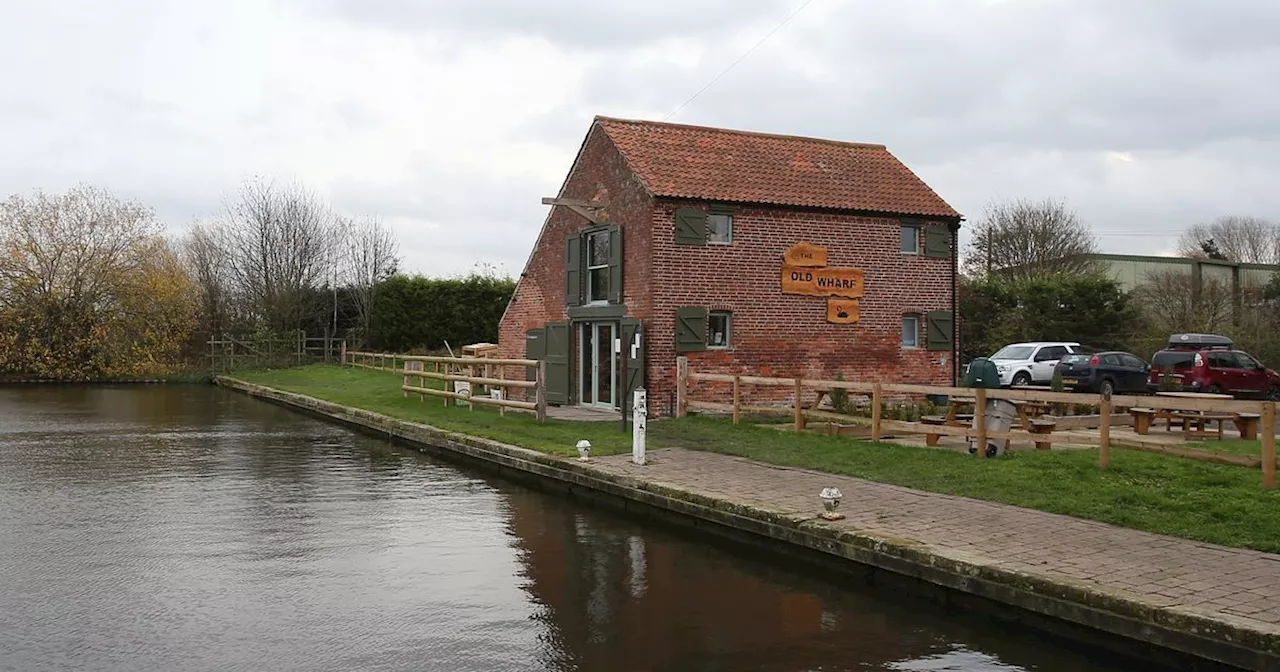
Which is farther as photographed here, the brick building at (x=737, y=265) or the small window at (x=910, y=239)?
the small window at (x=910, y=239)

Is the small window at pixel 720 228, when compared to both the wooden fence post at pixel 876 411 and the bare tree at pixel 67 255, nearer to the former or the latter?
the wooden fence post at pixel 876 411

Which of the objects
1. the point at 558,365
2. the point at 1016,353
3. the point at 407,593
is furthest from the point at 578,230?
the point at 407,593

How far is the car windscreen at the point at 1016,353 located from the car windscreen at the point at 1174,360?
3487mm

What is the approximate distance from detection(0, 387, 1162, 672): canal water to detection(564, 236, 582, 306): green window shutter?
9.09 meters

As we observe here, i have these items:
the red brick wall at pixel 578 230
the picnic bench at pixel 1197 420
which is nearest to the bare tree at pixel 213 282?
the red brick wall at pixel 578 230

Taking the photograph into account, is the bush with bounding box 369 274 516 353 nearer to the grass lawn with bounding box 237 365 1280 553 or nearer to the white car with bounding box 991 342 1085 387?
the white car with bounding box 991 342 1085 387

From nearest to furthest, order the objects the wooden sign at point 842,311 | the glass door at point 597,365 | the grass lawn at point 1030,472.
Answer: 1. the grass lawn at point 1030,472
2. the wooden sign at point 842,311
3. the glass door at point 597,365

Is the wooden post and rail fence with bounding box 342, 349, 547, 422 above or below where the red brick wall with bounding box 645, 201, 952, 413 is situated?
below

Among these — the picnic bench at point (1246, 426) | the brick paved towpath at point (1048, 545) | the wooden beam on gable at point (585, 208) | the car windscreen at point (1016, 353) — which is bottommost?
the brick paved towpath at point (1048, 545)

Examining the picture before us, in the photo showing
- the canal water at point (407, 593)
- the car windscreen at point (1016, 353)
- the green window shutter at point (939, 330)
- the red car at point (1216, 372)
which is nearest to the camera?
the canal water at point (407, 593)

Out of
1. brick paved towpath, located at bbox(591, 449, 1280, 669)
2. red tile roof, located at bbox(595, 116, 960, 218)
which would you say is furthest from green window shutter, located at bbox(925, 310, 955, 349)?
brick paved towpath, located at bbox(591, 449, 1280, 669)

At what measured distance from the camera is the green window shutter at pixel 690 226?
1883 cm

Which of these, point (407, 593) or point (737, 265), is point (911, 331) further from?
point (407, 593)

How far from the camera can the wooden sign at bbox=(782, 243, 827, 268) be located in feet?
65.2
